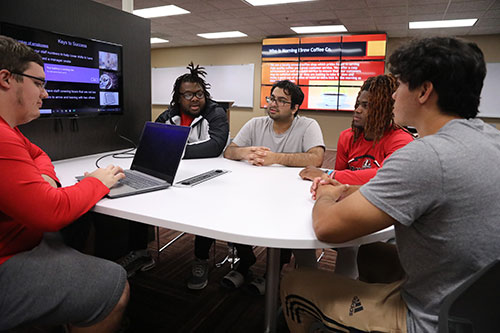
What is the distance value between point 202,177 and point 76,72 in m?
1.03

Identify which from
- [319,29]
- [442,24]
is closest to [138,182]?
[319,29]

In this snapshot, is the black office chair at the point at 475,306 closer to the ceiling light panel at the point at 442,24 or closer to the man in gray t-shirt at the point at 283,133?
the man in gray t-shirt at the point at 283,133

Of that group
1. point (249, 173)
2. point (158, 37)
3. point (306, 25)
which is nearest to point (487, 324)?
point (249, 173)

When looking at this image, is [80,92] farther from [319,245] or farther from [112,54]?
[319,245]

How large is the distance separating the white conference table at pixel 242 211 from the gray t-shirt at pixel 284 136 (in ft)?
1.90

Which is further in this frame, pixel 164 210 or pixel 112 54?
pixel 112 54

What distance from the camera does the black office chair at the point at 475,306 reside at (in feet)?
2.12

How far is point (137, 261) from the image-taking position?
2.20 m

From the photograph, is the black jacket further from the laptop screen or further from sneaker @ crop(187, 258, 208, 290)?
sneaker @ crop(187, 258, 208, 290)

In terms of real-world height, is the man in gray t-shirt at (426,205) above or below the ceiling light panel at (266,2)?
below

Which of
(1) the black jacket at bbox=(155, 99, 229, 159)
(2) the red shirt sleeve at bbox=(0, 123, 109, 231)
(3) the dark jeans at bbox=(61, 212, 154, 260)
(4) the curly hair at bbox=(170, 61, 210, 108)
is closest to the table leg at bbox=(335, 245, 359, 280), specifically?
(1) the black jacket at bbox=(155, 99, 229, 159)

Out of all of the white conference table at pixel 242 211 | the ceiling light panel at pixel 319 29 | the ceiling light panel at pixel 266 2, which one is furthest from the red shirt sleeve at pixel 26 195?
the ceiling light panel at pixel 319 29

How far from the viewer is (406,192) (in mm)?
771

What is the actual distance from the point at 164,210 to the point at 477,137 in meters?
0.90
